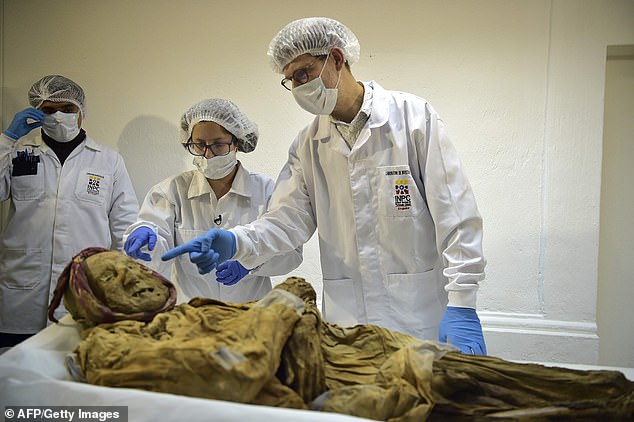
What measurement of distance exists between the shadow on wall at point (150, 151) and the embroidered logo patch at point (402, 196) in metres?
1.89

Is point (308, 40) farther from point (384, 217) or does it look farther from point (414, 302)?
point (414, 302)

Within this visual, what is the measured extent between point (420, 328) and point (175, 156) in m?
2.13

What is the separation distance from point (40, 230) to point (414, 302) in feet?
6.74

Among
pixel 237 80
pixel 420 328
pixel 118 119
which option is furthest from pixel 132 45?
pixel 420 328

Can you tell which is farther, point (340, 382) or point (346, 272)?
point (346, 272)

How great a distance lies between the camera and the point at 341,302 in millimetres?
2430

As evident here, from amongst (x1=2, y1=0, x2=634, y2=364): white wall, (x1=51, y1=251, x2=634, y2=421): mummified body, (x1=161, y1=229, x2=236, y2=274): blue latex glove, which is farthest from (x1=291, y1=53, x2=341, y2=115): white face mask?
(x1=2, y1=0, x2=634, y2=364): white wall

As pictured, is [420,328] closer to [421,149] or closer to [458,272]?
[458,272]

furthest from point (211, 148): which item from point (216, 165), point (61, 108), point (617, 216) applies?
point (617, 216)

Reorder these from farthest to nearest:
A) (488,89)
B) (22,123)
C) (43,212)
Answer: (488,89)
(43,212)
(22,123)

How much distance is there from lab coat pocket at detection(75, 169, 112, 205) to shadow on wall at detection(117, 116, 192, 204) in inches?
20.9

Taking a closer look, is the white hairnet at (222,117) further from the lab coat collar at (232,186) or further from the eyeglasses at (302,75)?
the eyeglasses at (302,75)

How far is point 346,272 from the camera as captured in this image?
243 cm

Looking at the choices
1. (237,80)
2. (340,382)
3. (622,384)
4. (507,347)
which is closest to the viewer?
(622,384)
